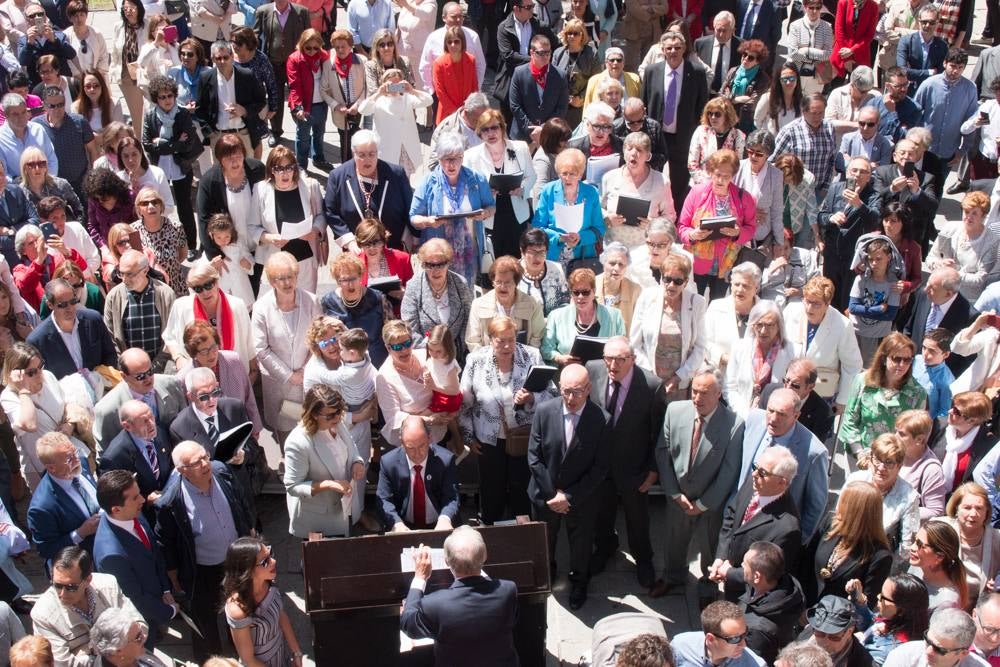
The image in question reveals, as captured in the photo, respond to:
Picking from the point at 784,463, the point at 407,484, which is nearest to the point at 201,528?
the point at 407,484

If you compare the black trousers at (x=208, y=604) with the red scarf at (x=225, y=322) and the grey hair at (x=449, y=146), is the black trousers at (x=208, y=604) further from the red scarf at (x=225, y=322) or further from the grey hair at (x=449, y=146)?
the grey hair at (x=449, y=146)

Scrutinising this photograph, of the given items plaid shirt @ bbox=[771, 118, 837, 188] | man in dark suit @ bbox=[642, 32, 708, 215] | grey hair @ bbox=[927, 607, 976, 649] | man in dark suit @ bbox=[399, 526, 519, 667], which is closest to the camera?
grey hair @ bbox=[927, 607, 976, 649]

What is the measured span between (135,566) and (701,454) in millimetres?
3313

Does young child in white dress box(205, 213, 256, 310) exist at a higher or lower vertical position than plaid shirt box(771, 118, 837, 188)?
lower

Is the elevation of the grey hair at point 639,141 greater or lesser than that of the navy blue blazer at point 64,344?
greater

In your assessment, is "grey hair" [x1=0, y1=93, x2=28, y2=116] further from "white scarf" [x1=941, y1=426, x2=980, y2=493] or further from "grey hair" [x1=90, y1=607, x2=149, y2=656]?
"white scarf" [x1=941, y1=426, x2=980, y2=493]

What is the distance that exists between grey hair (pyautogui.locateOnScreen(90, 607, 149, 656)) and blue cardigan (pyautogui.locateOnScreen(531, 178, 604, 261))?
443 centimetres

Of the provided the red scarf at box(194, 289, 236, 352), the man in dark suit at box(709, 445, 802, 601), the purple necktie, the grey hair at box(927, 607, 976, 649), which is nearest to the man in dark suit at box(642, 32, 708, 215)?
the purple necktie

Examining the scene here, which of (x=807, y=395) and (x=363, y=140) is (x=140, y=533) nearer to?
(x=363, y=140)

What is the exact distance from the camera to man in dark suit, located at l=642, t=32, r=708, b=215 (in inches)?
421

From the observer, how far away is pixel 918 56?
39.1 feet

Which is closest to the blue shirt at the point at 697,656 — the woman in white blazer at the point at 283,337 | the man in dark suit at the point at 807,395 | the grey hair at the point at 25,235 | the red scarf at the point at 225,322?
the man in dark suit at the point at 807,395

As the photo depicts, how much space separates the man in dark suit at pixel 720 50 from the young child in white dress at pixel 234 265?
5.27m

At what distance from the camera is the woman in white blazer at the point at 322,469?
682 cm
